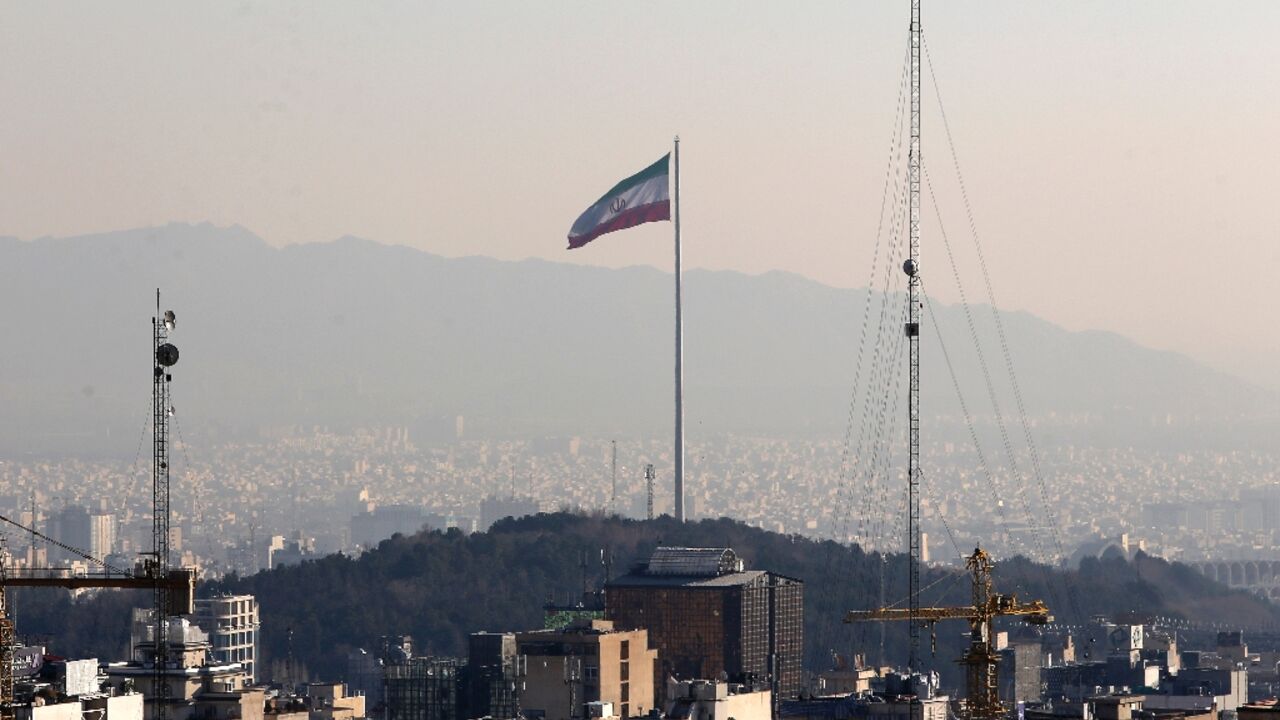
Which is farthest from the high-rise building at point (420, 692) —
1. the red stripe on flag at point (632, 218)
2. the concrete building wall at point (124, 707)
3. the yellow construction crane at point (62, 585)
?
the yellow construction crane at point (62, 585)

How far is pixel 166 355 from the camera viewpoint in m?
93.4

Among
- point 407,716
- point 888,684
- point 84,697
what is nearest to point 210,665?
point 888,684

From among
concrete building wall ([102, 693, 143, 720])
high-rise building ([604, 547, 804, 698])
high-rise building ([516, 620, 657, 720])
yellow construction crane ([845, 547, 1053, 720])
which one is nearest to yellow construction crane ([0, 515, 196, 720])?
concrete building wall ([102, 693, 143, 720])

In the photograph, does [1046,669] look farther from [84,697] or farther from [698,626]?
[84,697]

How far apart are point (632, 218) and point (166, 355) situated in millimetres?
71944

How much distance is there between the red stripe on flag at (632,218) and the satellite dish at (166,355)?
65.6 meters

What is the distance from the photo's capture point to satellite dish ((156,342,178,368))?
9306 centimetres

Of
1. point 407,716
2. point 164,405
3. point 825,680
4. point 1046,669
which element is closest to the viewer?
point 164,405

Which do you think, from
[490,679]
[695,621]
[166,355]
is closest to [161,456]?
[166,355]

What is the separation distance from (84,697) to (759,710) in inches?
1810

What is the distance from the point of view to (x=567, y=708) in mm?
151875

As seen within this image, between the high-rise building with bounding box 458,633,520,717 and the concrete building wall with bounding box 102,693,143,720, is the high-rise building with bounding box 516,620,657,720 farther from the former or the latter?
the concrete building wall with bounding box 102,693,143,720

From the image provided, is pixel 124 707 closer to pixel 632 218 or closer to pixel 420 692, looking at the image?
pixel 420 692

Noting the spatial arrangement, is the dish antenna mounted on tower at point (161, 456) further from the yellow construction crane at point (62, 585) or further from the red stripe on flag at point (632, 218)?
the red stripe on flag at point (632, 218)
